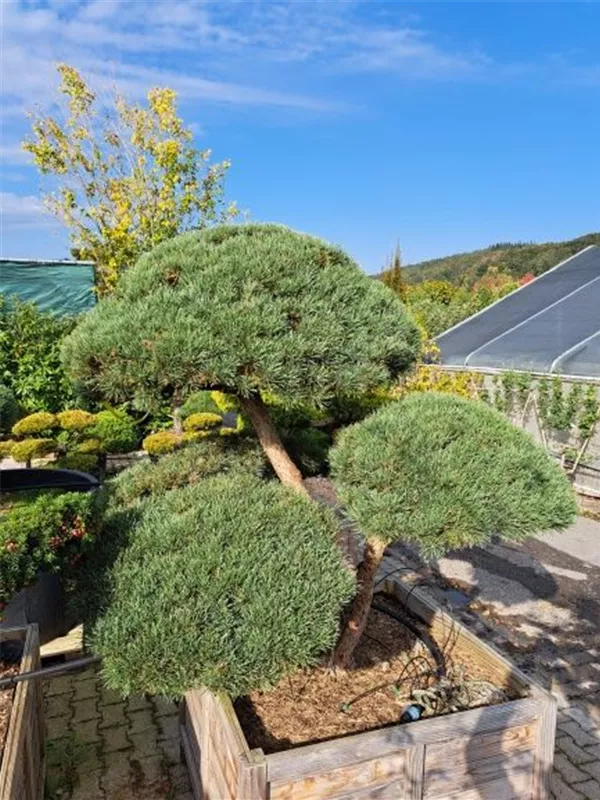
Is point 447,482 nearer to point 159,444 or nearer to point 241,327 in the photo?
point 241,327

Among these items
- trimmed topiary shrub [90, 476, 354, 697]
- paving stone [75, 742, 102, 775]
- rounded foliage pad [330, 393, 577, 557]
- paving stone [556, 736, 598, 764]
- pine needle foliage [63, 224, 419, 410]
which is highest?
pine needle foliage [63, 224, 419, 410]

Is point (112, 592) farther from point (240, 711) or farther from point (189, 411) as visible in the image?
point (189, 411)

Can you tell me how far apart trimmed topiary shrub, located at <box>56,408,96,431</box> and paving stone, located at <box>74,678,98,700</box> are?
4.25 metres

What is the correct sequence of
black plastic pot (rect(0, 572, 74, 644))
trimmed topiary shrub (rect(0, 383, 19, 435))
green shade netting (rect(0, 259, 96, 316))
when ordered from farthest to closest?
green shade netting (rect(0, 259, 96, 316)) → trimmed topiary shrub (rect(0, 383, 19, 435)) → black plastic pot (rect(0, 572, 74, 644))

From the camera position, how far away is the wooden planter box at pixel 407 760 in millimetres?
1628

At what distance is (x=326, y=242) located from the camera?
2.20 meters

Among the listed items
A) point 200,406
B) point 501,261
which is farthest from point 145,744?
point 501,261

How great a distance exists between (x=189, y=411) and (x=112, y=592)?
6.51 metres

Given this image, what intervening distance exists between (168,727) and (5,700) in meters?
0.84

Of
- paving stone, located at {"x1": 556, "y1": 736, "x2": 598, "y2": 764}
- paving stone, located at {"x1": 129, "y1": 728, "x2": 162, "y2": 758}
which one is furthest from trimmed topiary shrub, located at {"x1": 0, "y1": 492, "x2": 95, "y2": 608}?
paving stone, located at {"x1": 556, "y1": 736, "x2": 598, "y2": 764}

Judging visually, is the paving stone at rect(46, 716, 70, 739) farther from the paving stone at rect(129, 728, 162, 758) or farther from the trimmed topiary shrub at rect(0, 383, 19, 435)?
the trimmed topiary shrub at rect(0, 383, 19, 435)

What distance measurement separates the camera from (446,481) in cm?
177

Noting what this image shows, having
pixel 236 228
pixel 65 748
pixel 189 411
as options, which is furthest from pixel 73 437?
pixel 236 228

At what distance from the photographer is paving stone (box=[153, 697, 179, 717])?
279 centimetres
